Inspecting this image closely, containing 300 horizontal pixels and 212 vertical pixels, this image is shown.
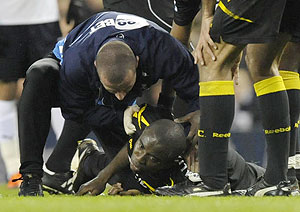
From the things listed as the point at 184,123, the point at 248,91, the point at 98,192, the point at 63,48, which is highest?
the point at 63,48

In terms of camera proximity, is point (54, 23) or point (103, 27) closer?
point (103, 27)

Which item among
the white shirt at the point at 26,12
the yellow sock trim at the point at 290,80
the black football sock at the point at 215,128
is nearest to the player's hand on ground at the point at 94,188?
the black football sock at the point at 215,128

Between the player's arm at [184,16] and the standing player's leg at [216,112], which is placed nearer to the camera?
the standing player's leg at [216,112]

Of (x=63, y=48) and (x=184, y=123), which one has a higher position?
(x=63, y=48)

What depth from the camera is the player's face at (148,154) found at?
4.08 m

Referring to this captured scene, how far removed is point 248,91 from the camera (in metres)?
6.86

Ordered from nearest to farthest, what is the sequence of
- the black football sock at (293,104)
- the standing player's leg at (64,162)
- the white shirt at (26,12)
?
1. the black football sock at (293,104)
2. the standing player's leg at (64,162)
3. the white shirt at (26,12)

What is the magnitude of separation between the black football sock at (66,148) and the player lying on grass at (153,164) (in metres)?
0.28

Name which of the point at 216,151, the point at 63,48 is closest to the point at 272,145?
the point at 216,151

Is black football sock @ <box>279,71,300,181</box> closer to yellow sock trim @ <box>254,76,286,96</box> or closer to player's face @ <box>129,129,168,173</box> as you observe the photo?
yellow sock trim @ <box>254,76,286,96</box>

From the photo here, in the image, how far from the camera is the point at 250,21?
3.68 meters

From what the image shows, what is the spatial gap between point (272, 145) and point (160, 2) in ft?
6.27

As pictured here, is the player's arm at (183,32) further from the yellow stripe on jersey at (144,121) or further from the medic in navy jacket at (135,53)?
the yellow stripe on jersey at (144,121)

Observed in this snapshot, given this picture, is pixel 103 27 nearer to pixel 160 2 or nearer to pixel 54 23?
pixel 160 2
